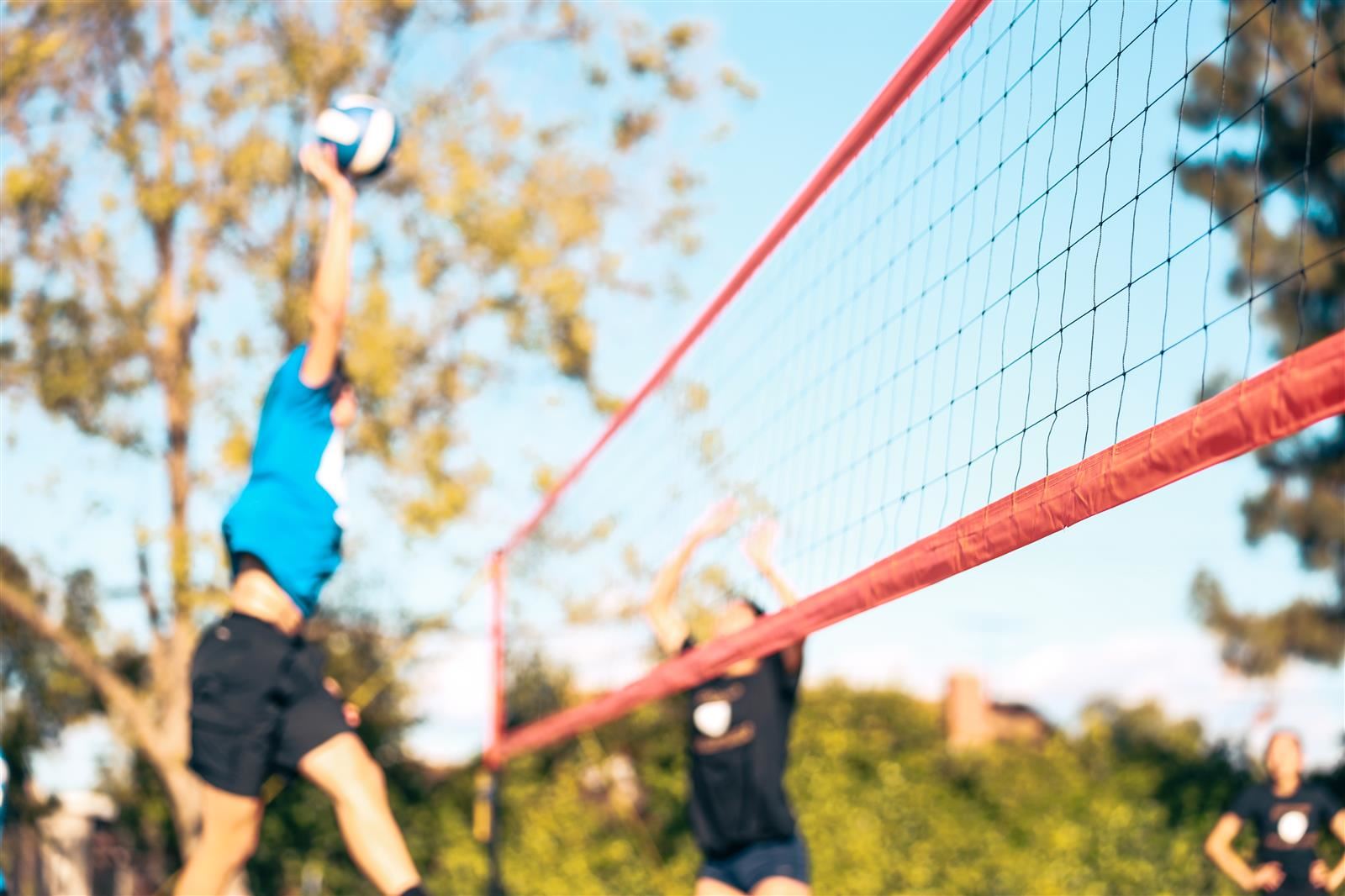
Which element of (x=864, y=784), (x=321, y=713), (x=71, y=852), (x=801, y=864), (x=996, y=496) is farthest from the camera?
(x=864, y=784)

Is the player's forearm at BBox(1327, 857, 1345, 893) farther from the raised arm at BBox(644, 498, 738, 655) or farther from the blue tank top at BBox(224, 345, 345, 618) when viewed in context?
the blue tank top at BBox(224, 345, 345, 618)

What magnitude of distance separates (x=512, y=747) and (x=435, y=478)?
4.36 metres

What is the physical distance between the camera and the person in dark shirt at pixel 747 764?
190 inches

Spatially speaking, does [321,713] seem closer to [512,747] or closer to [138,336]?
[512,747]

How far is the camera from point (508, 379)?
1268cm

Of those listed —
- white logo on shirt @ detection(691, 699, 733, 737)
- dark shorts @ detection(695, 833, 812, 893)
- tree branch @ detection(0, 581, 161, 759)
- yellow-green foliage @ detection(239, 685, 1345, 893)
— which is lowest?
tree branch @ detection(0, 581, 161, 759)

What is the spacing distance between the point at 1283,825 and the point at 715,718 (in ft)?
10.2

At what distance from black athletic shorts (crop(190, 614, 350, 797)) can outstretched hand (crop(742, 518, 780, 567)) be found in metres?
1.56

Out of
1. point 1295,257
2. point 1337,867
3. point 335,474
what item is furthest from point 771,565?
point 1295,257

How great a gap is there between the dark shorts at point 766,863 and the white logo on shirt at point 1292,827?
2.92 meters

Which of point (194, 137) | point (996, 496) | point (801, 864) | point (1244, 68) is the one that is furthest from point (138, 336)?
point (1244, 68)

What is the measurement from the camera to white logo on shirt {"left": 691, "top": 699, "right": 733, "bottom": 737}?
199 inches

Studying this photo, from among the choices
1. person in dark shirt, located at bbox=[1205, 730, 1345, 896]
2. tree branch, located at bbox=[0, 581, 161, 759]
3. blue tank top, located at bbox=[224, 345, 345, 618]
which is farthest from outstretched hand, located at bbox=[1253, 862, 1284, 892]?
tree branch, located at bbox=[0, 581, 161, 759]

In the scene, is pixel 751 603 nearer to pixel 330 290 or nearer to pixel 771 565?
pixel 771 565
